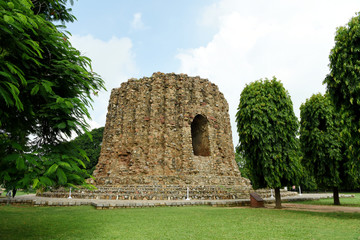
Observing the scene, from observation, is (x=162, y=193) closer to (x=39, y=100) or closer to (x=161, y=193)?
(x=161, y=193)

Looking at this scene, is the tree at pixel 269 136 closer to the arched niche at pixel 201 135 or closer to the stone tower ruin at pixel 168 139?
the stone tower ruin at pixel 168 139

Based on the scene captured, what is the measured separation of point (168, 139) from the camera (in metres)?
17.4

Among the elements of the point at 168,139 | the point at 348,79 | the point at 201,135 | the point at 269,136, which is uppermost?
the point at 348,79

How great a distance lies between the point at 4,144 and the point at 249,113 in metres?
9.75

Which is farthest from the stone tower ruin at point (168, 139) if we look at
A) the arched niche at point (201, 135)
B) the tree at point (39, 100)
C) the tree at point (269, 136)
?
the tree at point (39, 100)

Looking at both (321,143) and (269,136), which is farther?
(321,143)

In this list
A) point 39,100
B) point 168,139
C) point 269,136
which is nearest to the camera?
point 39,100

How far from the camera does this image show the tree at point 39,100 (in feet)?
10.8

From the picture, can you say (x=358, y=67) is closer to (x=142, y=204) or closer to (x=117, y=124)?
(x=142, y=204)

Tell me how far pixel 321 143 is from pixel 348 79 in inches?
188

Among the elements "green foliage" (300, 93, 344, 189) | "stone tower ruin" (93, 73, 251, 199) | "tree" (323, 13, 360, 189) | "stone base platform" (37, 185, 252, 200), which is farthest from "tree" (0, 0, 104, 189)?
"green foliage" (300, 93, 344, 189)

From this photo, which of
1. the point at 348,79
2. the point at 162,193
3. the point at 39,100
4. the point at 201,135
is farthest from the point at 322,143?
the point at 39,100

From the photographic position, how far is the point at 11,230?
5613 millimetres

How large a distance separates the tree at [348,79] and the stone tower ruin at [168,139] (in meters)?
8.03
